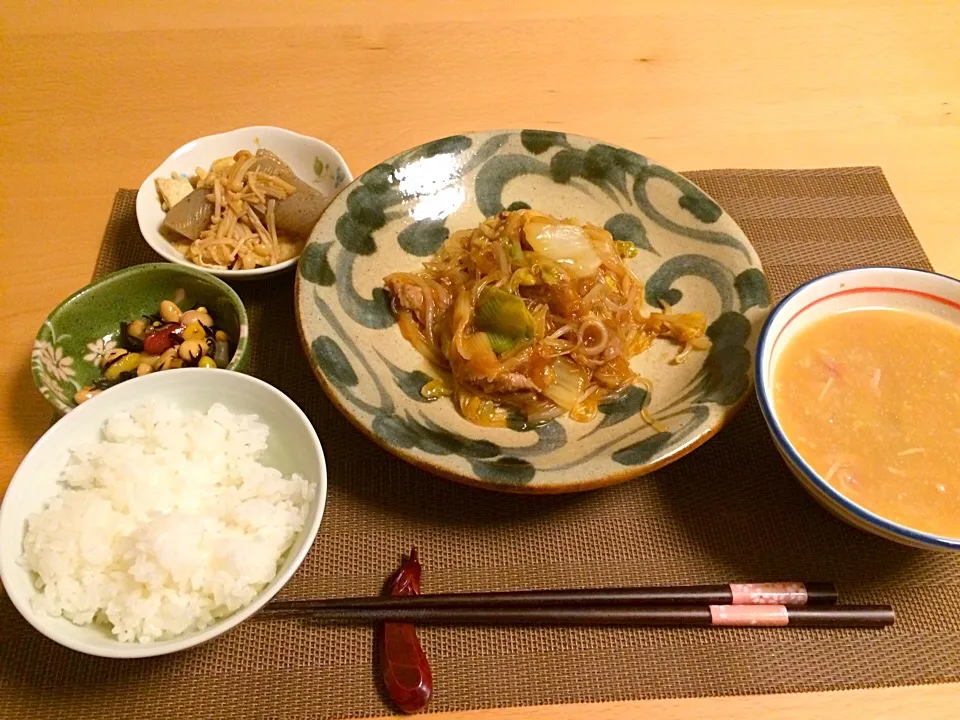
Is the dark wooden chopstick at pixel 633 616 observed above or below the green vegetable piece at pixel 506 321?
below

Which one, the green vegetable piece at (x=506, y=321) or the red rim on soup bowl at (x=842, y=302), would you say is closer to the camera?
the red rim on soup bowl at (x=842, y=302)

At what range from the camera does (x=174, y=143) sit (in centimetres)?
283

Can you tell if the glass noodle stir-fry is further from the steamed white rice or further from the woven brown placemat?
the steamed white rice

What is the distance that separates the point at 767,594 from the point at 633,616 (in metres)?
0.33

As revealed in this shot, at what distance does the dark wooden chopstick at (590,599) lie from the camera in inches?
63.6

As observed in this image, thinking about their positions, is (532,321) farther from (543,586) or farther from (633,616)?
(633,616)

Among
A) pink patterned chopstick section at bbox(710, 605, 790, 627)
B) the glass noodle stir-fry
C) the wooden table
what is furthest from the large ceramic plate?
the wooden table

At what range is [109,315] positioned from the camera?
80.8 inches

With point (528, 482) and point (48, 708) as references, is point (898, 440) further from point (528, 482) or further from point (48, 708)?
point (48, 708)

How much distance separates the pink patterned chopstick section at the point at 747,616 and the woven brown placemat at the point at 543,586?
0.04 meters

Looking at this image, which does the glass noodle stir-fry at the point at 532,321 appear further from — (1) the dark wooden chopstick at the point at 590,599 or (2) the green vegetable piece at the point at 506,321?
(1) the dark wooden chopstick at the point at 590,599

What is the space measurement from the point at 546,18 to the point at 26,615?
10.6 ft

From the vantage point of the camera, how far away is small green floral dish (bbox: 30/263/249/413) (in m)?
1.89

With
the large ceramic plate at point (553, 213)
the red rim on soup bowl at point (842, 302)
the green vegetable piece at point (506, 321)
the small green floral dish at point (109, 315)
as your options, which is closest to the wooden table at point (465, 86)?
the small green floral dish at point (109, 315)
